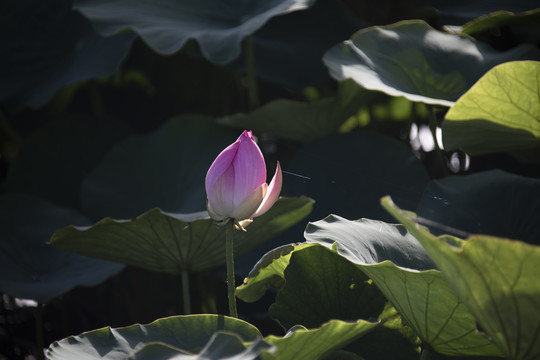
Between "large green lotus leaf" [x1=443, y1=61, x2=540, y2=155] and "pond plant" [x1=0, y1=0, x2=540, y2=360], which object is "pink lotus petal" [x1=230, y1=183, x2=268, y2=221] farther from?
"large green lotus leaf" [x1=443, y1=61, x2=540, y2=155]

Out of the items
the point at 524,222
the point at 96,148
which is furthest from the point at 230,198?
the point at 96,148

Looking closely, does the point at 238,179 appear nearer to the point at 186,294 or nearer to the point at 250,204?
the point at 250,204

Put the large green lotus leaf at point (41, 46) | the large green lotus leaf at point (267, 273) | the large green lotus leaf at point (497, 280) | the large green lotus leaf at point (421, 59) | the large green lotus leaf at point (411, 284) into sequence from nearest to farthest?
the large green lotus leaf at point (497, 280)
the large green lotus leaf at point (411, 284)
the large green lotus leaf at point (267, 273)
the large green lotus leaf at point (421, 59)
the large green lotus leaf at point (41, 46)

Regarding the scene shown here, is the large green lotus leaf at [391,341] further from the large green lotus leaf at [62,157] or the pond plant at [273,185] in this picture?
the large green lotus leaf at [62,157]

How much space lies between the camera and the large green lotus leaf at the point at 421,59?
1073mm

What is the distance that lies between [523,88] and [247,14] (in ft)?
2.13

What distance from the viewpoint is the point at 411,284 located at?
0.65 meters

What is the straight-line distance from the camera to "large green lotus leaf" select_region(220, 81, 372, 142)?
1214 millimetres

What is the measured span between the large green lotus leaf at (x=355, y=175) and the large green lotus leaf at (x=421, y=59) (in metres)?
0.17

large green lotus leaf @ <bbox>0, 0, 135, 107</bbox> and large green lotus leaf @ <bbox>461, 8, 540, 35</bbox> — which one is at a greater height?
large green lotus leaf @ <bbox>461, 8, 540, 35</bbox>

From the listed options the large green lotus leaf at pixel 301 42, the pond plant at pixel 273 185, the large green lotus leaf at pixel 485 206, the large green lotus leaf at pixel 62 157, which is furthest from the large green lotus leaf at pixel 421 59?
the large green lotus leaf at pixel 62 157

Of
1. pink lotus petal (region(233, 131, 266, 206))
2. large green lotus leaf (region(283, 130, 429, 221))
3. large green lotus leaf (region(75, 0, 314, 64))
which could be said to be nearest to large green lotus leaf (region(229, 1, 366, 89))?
large green lotus leaf (region(75, 0, 314, 64))

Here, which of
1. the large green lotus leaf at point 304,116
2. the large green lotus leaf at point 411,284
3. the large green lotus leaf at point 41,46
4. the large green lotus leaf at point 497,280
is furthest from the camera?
the large green lotus leaf at point 41,46

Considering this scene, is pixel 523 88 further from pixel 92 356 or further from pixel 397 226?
pixel 92 356
